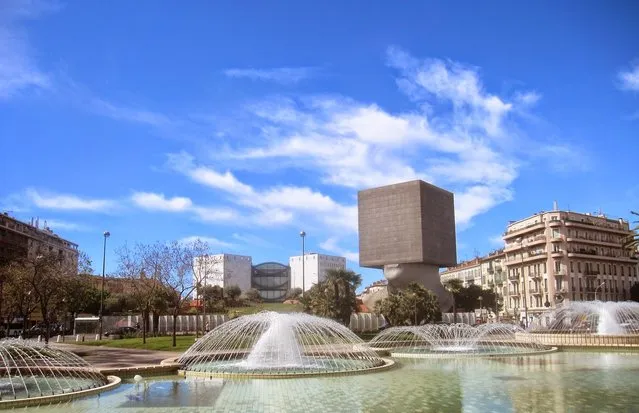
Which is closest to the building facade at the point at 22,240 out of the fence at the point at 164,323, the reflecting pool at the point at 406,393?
the fence at the point at 164,323

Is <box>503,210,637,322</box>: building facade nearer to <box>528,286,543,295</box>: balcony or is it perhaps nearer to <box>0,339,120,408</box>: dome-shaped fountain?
<box>528,286,543,295</box>: balcony

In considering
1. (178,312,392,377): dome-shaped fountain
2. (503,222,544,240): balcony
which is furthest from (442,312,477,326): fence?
(178,312,392,377): dome-shaped fountain

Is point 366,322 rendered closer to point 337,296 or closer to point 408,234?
point 337,296

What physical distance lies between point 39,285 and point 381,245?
53.3 m

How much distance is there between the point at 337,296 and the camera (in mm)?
58781

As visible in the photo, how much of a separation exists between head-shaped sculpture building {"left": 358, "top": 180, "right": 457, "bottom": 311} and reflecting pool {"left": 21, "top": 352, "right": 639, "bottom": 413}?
→ 61.0 meters

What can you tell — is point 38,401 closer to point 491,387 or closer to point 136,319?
point 491,387

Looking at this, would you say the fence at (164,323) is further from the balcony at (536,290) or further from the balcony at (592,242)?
the balcony at (592,242)

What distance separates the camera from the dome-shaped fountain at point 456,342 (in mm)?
34625

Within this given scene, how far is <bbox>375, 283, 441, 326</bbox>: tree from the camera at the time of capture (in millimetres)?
57938

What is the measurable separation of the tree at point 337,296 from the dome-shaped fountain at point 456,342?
36.9 ft

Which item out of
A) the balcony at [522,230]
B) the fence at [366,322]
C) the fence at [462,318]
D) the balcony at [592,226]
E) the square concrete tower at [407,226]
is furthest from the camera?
the balcony at [522,230]

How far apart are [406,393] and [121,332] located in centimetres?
4865

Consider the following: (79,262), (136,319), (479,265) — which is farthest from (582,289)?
(79,262)
